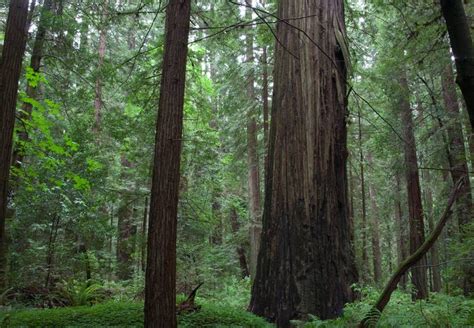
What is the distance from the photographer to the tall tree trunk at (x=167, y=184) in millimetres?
4191

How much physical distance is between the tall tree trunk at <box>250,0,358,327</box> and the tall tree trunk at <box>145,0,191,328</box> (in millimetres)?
1884

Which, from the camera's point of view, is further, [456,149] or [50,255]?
[456,149]

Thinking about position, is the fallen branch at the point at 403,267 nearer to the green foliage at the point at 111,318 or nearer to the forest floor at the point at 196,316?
the forest floor at the point at 196,316

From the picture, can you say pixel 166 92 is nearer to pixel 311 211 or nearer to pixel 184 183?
pixel 311 211

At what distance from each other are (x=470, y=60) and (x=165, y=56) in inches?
130

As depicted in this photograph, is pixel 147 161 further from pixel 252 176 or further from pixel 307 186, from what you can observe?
pixel 307 186

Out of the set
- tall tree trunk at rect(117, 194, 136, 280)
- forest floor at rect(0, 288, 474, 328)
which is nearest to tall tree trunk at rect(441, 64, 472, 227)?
forest floor at rect(0, 288, 474, 328)

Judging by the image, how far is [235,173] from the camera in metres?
18.1

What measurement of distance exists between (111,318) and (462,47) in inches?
202

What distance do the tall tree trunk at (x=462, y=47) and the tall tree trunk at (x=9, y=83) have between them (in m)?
6.12

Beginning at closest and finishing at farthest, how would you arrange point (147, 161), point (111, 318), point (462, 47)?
point (462, 47) < point (111, 318) < point (147, 161)

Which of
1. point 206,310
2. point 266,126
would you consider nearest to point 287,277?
point 206,310

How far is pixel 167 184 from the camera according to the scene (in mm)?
4418

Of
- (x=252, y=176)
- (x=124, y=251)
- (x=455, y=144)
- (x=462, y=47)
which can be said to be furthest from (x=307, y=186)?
(x=124, y=251)
